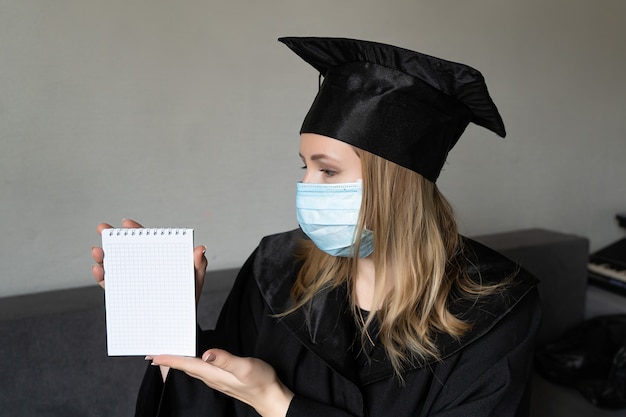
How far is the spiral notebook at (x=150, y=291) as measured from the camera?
0.85 metres

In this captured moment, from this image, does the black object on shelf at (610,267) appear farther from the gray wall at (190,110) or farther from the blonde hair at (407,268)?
the blonde hair at (407,268)

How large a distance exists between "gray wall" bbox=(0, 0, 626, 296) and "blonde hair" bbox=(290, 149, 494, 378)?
68 centimetres

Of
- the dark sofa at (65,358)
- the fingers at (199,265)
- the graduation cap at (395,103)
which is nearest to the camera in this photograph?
the fingers at (199,265)

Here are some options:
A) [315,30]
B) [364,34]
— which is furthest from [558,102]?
Result: [315,30]

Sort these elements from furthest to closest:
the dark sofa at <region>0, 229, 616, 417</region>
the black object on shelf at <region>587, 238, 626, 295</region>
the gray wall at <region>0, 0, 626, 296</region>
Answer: the black object on shelf at <region>587, 238, 626, 295</region>
the gray wall at <region>0, 0, 626, 296</region>
the dark sofa at <region>0, 229, 616, 417</region>

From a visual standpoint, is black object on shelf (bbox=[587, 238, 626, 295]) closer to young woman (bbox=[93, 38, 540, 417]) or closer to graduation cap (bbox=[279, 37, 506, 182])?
young woman (bbox=[93, 38, 540, 417])

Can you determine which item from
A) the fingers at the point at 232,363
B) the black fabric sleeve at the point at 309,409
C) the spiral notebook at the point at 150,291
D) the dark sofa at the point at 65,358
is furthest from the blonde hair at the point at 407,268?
the dark sofa at the point at 65,358

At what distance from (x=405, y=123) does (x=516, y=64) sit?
5.24 ft

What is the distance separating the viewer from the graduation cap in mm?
1055

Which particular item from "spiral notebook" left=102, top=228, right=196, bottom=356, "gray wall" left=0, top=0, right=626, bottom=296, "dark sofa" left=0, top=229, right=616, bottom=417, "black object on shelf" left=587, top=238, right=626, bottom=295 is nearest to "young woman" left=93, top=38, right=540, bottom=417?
"spiral notebook" left=102, top=228, right=196, bottom=356

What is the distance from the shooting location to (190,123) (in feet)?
5.62

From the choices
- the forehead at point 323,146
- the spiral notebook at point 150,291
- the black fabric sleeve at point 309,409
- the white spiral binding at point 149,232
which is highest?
the forehead at point 323,146

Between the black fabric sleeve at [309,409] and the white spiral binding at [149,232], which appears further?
the black fabric sleeve at [309,409]

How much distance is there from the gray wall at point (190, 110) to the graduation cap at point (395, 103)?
698 mm
